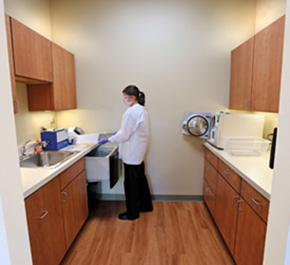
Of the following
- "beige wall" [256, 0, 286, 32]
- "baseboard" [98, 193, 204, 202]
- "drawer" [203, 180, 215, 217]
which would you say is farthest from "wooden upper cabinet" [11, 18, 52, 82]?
"beige wall" [256, 0, 286, 32]

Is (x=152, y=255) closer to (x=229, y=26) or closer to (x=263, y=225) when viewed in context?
(x=263, y=225)

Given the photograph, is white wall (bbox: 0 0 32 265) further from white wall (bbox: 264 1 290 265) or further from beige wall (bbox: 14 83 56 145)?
beige wall (bbox: 14 83 56 145)

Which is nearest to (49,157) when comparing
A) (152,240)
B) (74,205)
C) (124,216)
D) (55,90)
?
(74,205)

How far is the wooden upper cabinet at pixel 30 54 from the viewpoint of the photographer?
1.50 meters

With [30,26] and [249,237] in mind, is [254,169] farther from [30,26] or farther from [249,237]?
[30,26]

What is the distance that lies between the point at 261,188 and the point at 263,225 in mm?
225

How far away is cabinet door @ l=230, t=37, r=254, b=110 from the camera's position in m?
2.01

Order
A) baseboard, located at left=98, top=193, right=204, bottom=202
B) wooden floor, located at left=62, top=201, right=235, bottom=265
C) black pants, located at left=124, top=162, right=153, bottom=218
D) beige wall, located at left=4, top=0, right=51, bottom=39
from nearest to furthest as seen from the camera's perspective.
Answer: wooden floor, located at left=62, top=201, right=235, bottom=265, beige wall, located at left=4, top=0, right=51, bottom=39, black pants, located at left=124, top=162, right=153, bottom=218, baseboard, located at left=98, top=193, right=204, bottom=202

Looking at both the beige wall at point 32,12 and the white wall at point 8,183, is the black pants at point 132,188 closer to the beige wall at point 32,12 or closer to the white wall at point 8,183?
the white wall at point 8,183

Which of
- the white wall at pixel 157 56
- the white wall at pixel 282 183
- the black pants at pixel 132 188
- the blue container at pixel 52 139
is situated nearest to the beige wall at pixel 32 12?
the white wall at pixel 157 56

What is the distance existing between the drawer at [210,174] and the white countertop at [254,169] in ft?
0.87

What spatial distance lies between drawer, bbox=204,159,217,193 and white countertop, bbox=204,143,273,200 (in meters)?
0.26

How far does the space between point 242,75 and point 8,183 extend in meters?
2.32

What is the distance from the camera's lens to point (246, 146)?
1988 mm
